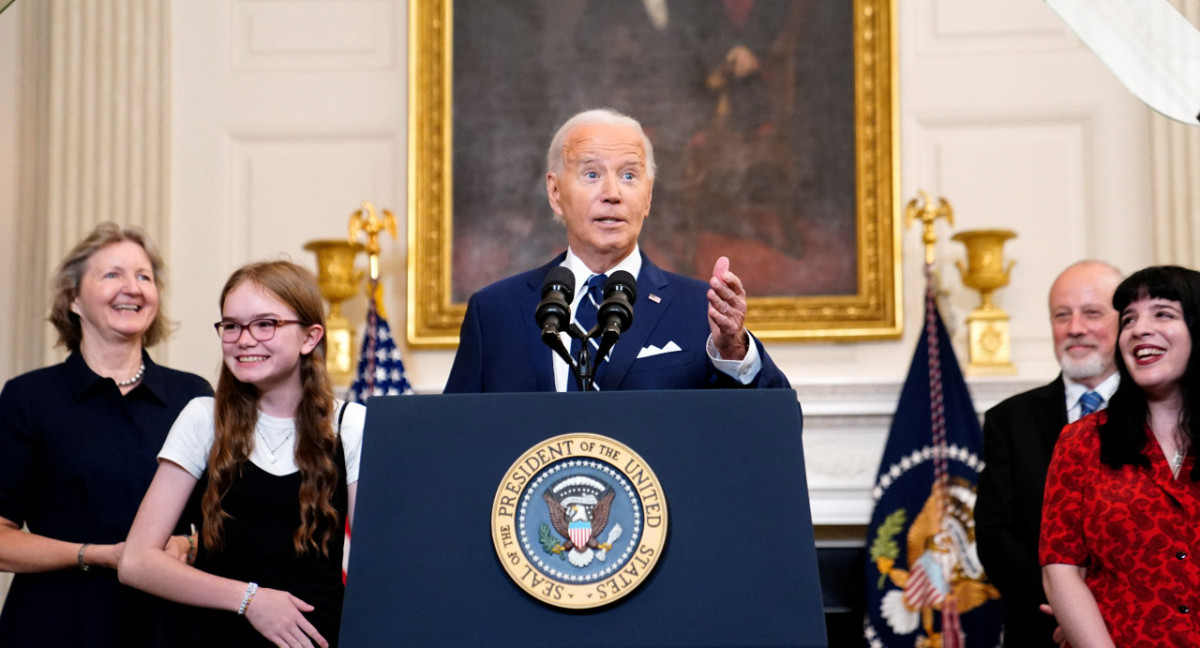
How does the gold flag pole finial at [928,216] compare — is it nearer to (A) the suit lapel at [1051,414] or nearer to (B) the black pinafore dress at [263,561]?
(A) the suit lapel at [1051,414]

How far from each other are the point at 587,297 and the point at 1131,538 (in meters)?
1.29

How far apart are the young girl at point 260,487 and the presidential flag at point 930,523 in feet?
10.3

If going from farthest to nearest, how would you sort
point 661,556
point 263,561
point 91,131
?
point 91,131 → point 263,561 → point 661,556

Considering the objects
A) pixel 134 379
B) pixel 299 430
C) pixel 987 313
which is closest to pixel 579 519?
pixel 299 430

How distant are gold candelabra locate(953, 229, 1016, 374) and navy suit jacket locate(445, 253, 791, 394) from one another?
291cm

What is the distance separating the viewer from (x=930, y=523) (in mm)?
5078

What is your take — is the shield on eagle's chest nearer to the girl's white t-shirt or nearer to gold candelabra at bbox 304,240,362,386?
the girl's white t-shirt

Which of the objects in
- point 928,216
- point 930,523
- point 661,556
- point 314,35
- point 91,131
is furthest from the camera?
point 314,35

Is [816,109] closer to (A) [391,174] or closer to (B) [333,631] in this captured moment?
(A) [391,174]

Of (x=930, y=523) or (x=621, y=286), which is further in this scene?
(x=930, y=523)

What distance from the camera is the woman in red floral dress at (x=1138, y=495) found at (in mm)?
2623

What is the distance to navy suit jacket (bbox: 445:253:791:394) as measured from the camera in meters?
2.53

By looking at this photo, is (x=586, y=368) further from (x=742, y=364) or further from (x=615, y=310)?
(x=742, y=364)

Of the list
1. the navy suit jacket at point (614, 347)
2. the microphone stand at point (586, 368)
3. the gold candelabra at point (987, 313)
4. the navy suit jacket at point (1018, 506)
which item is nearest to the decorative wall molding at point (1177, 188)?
the gold candelabra at point (987, 313)
